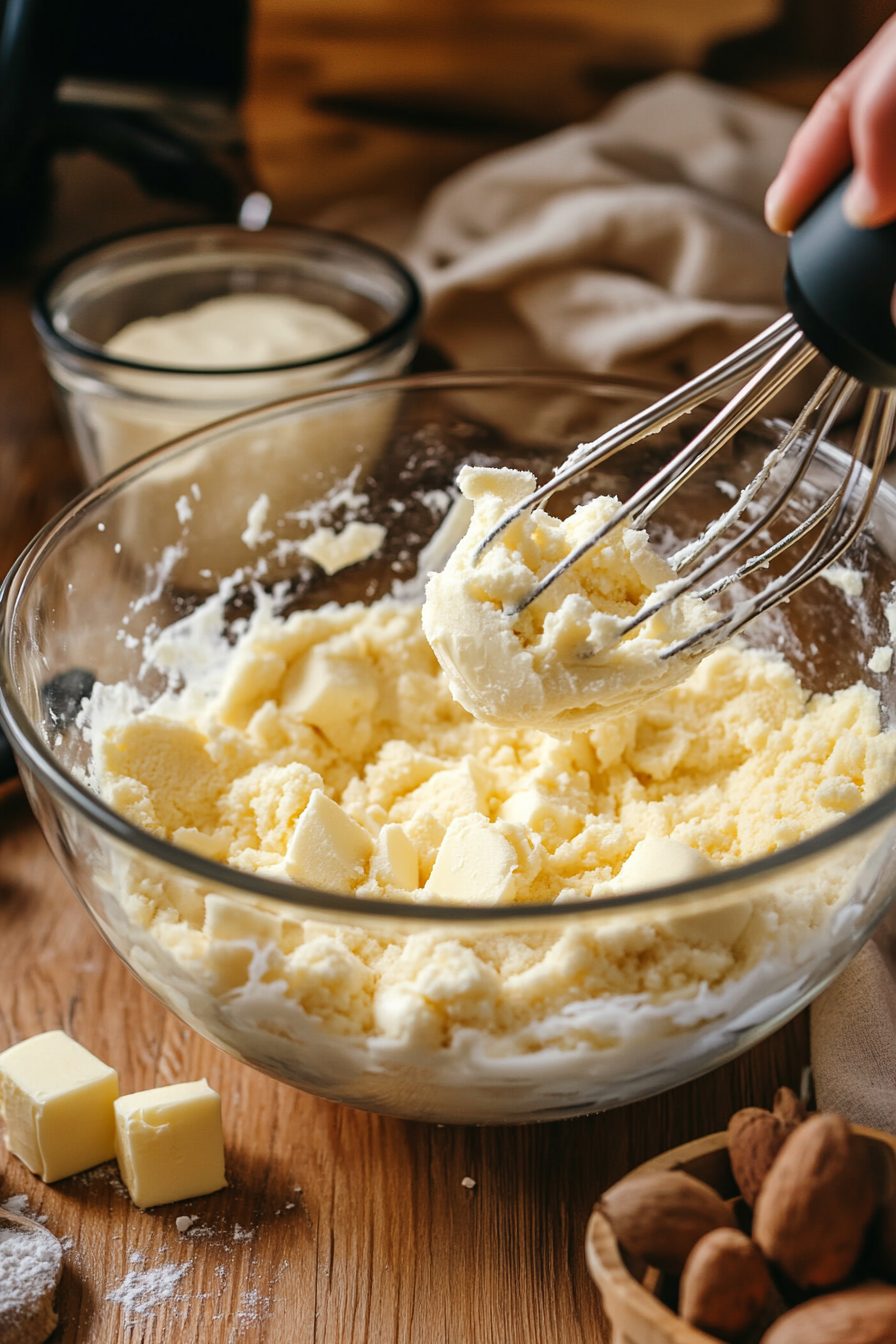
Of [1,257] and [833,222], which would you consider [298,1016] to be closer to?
[833,222]

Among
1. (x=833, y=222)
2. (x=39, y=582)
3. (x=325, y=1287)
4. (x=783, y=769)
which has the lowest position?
(x=325, y=1287)

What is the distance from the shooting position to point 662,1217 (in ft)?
2.27

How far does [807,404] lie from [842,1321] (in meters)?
0.58

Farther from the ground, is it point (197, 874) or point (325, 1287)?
point (197, 874)

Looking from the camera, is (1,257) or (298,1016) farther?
(1,257)

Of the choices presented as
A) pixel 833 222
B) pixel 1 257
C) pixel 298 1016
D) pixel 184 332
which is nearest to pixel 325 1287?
pixel 298 1016

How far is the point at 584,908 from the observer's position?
2.20ft

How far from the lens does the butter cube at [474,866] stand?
0.88 m

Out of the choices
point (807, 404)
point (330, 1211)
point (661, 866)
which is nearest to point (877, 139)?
point (807, 404)

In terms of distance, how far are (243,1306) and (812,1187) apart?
371 millimetres

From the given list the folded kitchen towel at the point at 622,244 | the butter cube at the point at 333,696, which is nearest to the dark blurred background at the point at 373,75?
the folded kitchen towel at the point at 622,244

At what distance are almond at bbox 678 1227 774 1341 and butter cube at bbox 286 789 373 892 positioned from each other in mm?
357

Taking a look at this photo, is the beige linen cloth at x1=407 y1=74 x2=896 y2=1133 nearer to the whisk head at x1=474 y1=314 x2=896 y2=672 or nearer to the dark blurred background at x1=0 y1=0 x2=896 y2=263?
the dark blurred background at x1=0 y1=0 x2=896 y2=263

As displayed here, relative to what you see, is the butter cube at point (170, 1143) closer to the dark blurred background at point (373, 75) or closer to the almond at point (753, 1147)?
the almond at point (753, 1147)
